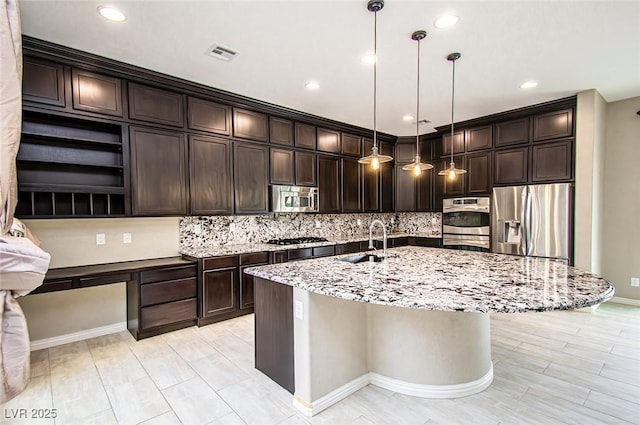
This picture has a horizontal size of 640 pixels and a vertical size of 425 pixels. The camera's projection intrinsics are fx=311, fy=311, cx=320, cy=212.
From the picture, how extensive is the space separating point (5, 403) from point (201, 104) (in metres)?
3.12

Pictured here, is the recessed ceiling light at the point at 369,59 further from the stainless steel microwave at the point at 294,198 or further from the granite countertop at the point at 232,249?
the granite countertop at the point at 232,249

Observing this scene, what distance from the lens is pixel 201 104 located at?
3.71 metres

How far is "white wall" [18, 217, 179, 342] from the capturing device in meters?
3.01

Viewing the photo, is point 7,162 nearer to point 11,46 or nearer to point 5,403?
point 11,46

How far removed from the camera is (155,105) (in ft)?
11.1

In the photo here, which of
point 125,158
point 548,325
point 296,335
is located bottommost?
point 548,325

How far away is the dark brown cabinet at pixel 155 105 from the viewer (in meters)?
3.24

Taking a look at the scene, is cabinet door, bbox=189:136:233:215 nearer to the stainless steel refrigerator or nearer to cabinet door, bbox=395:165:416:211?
Result: cabinet door, bbox=395:165:416:211

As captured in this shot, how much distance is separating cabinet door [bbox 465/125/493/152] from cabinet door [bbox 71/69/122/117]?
191 inches

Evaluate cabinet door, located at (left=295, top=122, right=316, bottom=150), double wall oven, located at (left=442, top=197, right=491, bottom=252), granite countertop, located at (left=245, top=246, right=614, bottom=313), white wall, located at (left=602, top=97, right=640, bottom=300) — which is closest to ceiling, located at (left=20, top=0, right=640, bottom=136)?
white wall, located at (left=602, top=97, right=640, bottom=300)

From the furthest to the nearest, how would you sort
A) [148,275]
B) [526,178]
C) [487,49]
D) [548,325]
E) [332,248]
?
[332,248]
[526,178]
[548,325]
[148,275]
[487,49]

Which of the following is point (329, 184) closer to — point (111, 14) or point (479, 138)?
point (479, 138)

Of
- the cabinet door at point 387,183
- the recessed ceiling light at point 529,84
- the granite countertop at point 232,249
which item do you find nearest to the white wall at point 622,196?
the recessed ceiling light at point 529,84

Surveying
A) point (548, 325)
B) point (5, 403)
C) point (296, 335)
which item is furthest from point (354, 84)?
point (5, 403)
